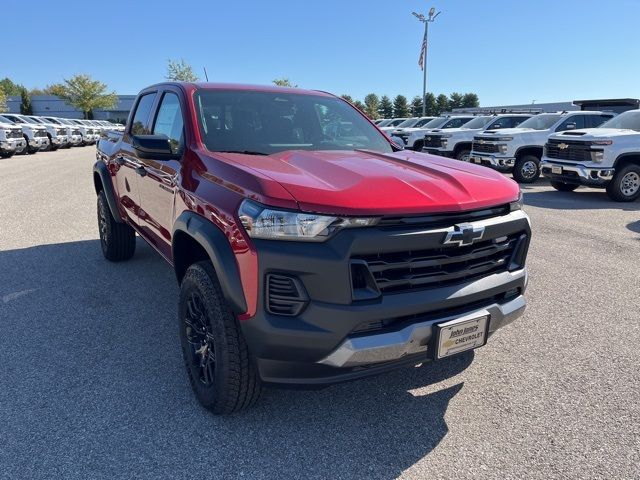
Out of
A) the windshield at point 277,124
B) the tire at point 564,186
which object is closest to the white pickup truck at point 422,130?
the tire at point 564,186

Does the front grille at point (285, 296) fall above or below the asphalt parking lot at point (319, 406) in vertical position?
above

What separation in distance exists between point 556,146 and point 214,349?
10342 millimetres

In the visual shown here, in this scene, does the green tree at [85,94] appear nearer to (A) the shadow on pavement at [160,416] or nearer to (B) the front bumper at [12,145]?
(B) the front bumper at [12,145]

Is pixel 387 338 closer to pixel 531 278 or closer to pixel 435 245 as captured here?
pixel 435 245

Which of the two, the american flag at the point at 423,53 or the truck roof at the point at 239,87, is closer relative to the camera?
the truck roof at the point at 239,87

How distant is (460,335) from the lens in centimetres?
234

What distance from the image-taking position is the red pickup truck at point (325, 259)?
6.94 ft

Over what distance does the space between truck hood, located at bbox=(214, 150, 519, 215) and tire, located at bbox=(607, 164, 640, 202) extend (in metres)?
8.42

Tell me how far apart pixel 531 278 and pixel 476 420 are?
8.98ft

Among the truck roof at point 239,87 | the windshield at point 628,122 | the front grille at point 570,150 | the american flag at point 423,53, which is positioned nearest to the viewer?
the truck roof at point 239,87

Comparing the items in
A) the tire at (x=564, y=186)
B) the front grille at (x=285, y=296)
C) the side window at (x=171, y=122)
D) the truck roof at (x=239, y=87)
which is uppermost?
the truck roof at (x=239, y=87)

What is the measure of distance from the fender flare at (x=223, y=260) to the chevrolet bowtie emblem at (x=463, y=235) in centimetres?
99

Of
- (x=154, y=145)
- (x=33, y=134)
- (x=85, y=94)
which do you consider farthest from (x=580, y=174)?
(x=85, y=94)

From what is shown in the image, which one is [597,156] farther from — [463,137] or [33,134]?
[33,134]
